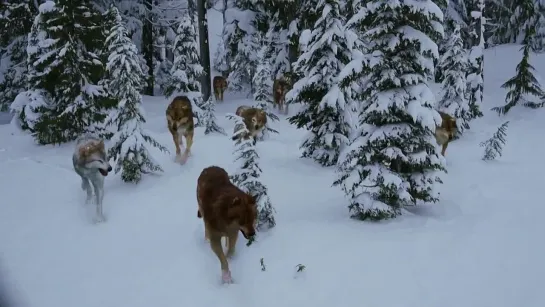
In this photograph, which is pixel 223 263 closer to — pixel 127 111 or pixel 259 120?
pixel 127 111

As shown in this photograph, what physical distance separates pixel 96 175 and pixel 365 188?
206 inches

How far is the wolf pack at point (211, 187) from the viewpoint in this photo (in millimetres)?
6197

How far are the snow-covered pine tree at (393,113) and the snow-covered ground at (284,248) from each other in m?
0.54

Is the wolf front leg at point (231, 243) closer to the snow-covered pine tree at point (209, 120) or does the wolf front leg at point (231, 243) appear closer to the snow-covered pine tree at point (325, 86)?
the snow-covered pine tree at point (325, 86)

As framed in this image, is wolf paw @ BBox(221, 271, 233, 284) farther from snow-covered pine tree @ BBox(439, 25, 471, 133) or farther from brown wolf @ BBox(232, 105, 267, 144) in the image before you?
snow-covered pine tree @ BBox(439, 25, 471, 133)

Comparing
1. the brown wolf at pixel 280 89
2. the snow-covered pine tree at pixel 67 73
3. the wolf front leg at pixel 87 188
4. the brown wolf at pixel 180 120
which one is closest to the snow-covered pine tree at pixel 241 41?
the brown wolf at pixel 280 89

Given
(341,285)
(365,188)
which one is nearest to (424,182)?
(365,188)

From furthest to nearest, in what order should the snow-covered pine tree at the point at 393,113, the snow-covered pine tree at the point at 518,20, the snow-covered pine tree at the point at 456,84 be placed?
the snow-covered pine tree at the point at 518,20 → the snow-covered pine tree at the point at 456,84 → the snow-covered pine tree at the point at 393,113

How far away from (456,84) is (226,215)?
568 inches

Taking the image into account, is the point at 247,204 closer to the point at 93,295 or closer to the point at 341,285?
the point at 341,285

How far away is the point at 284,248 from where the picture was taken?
7.17m

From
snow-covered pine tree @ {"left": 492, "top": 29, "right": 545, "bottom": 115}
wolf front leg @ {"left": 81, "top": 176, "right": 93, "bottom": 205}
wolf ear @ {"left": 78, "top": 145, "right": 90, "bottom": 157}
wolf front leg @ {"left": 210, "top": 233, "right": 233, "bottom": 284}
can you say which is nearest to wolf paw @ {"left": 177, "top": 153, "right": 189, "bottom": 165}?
wolf front leg @ {"left": 81, "top": 176, "right": 93, "bottom": 205}

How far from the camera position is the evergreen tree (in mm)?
18719

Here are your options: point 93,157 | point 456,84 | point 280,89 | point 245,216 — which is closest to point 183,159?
point 93,157
